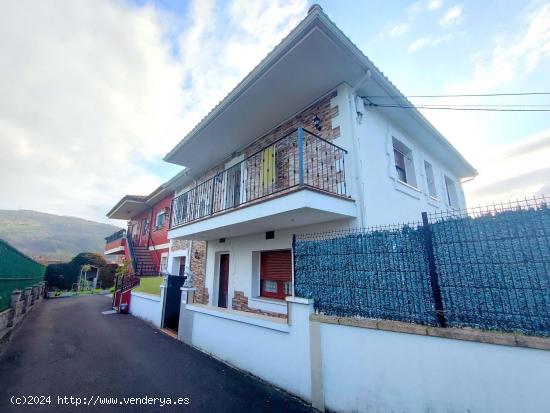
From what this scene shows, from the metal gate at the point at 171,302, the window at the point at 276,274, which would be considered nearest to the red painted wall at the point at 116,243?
the metal gate at the point at 171,302

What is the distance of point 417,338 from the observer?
9.71 feet

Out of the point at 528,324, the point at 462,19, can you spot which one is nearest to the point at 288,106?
the point at 462,19

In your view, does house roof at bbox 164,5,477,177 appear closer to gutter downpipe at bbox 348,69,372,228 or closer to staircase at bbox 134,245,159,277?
gutter downpipe at bbox 348,69,372,228

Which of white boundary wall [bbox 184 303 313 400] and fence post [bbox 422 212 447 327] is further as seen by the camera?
white boundary wall [bbox 184 303 313 400]

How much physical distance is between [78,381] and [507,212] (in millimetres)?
7310

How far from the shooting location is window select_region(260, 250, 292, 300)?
685 cm

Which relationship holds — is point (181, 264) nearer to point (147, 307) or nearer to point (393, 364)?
point (147, 307)

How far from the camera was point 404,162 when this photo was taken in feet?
26.3

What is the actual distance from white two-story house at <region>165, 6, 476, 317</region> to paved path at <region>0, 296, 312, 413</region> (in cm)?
221

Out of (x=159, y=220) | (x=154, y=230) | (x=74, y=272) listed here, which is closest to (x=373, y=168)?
(x=159, y=220)

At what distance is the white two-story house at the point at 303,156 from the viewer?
5.00 m

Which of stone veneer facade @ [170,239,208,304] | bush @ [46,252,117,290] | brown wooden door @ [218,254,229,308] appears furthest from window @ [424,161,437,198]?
bush @ [46,252,117,290]

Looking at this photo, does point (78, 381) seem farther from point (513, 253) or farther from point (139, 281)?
point (139, 281)

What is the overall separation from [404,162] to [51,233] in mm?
83981
